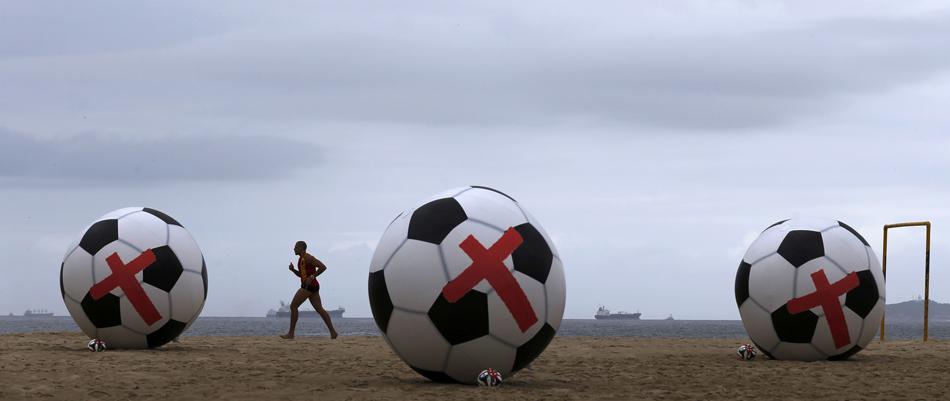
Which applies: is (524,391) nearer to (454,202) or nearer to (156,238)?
(454,202)

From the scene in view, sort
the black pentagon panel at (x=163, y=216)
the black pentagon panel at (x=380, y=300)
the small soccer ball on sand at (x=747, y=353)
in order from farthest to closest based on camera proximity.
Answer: the black pentagon panel at (x=163, y=216), the small soccer ball on sand at (x=747, y=353), the black pentagon panel at (x=380, y=300)

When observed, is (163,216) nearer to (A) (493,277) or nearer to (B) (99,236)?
(B) (99,236)

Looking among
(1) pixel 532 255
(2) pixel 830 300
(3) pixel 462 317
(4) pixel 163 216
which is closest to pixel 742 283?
(2) pixel 830 300

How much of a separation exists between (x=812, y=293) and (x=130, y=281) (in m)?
9.41

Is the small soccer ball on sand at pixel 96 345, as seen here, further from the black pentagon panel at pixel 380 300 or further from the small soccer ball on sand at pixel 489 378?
the small soccer ball on sand at pixel 489 378

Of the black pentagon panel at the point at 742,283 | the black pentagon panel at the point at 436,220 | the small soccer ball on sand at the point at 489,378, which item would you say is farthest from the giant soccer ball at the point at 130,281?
the black pentagon panel at the point at 742,283

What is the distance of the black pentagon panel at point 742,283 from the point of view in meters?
15.4

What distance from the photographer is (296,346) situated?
17.8m

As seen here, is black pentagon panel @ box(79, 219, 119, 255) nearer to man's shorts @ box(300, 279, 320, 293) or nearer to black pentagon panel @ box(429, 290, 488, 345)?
man's shorts @ box(300, 279, 320, 293)

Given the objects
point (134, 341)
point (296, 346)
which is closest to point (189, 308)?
point (134, 341)

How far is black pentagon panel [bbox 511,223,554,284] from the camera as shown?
34.0ft

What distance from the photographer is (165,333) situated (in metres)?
15.9

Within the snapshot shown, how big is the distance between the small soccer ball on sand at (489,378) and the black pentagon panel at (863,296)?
638 cm

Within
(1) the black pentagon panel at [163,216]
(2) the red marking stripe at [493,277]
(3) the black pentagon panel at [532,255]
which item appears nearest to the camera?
(2) the red marking stripe at [493,277]
